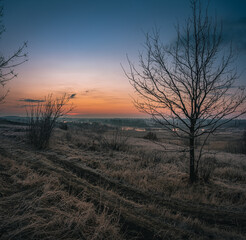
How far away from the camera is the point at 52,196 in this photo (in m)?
2.88

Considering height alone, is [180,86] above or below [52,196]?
above

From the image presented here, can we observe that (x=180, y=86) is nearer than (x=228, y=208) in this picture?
No

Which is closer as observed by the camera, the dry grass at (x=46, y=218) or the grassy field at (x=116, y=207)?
the dry grass at (x=46, y=218)

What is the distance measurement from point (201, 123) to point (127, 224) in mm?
3392

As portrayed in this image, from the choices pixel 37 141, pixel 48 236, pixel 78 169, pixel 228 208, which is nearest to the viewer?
pixel 48 236

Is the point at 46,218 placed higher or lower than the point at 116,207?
higher

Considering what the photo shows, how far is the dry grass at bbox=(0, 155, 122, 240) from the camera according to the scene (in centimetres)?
187

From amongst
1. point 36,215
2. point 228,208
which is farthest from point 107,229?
point 228,208

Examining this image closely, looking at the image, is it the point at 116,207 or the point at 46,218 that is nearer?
the point at 46,218

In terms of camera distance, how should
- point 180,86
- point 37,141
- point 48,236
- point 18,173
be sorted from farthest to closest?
point 37,141
point 180,86
point 18,173
point 48,236

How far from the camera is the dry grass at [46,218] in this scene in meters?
1.87

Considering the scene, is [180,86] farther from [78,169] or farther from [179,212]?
[78,169]

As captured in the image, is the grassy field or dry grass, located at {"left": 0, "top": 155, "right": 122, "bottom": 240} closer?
dry grass, located at {"left": 0, "top": 155, "right": 122, "bottom": 240}

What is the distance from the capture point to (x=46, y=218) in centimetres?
223
